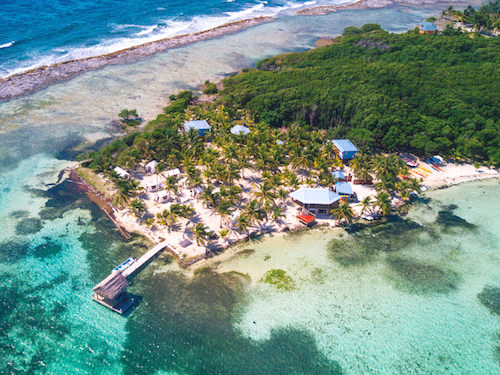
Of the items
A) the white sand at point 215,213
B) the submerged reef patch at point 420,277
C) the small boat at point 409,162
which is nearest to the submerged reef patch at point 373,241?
the submerged reef patch at point 420,277

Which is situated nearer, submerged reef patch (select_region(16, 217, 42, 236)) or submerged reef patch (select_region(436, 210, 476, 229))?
submerged reef patch (select_region(16, 217, 42, 236))

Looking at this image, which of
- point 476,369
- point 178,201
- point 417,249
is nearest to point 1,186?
point 178,201

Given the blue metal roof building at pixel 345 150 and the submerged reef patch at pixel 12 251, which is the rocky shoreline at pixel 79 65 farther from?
the blue metal roof building at pixel 345 150

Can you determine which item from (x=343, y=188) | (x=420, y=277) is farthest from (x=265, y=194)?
(x=420, y=277)

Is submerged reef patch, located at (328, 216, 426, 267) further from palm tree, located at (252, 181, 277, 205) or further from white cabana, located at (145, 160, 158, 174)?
white cabana, located at (145, 160, 158, 174)

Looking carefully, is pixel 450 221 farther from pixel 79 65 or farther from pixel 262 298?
pixel 79 65

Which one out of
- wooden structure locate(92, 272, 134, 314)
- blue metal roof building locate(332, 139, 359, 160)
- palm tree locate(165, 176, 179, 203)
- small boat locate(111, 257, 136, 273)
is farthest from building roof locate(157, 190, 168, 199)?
blue metal roof building locate(332, 139, 359, 160)

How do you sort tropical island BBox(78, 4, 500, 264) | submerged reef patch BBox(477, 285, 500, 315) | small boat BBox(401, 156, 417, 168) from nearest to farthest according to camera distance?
1. submerged reef patch BBox(477, 285, 500, 315)
2. tropical island BBox(78, 4, 500, 264)
3. small boat BBox(401, 156, 417, 168)

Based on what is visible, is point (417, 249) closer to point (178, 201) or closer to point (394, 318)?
point (394, 318)
